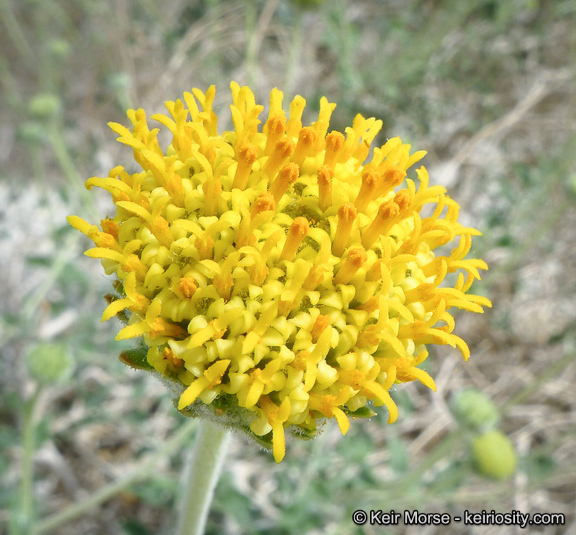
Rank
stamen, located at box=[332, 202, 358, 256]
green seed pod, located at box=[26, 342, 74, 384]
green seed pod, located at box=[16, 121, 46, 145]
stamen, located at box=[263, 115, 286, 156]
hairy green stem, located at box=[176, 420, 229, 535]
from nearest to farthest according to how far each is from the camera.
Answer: stamen, located at box=[332, 202, 358, 256], stamen, located at box=[263, 115, 286, 156], hairy green stem, located at box=[176, 420, 229, 535], green seed pod, located at box=[26, 342, 74, 384], green seed pod, located at box=[16, 121, 46, 145]

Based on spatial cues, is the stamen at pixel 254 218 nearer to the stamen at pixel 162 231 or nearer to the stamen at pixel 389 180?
the stamen at pixel 162 231

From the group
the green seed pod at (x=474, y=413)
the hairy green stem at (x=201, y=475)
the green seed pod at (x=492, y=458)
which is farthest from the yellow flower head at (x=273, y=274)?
the green seed pod at (x=492, y=458)

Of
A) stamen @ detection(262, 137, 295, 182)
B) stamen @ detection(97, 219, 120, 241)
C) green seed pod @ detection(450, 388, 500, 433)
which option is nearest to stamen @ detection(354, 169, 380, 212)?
stamen @ detection(262, 137, 295, 182)

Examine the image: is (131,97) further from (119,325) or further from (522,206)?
(119,325)

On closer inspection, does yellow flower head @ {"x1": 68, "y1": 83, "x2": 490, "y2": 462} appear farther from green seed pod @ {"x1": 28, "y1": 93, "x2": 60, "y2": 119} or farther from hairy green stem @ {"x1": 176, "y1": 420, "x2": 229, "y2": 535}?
green seed pod @ {"x1": 28, "y1": 93, "x2": 60, "y2": 119}

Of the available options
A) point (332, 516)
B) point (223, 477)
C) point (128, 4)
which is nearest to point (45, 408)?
point (223, 477)

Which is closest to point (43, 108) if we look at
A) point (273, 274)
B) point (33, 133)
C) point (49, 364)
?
point (33, 133)

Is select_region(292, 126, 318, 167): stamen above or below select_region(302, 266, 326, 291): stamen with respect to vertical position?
above
